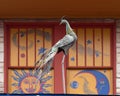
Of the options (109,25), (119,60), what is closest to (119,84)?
(119,60)

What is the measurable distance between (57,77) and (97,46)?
1.08 m

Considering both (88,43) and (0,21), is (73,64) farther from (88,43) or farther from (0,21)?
(0,21)

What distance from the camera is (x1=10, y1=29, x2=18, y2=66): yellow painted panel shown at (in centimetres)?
1190

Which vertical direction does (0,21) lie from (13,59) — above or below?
above

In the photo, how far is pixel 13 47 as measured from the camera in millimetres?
11922

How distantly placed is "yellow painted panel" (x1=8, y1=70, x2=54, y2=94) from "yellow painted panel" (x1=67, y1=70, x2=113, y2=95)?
422 millimetres

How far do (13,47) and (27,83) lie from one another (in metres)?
0.82

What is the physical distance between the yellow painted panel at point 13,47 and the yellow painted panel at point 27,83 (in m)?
0.21

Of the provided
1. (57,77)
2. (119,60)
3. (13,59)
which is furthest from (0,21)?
(119,60)

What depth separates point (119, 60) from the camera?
11812mm

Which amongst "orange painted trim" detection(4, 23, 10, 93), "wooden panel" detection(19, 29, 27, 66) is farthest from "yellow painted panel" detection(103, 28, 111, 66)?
"orange painted trim" detection(4, 23, 10, 93)

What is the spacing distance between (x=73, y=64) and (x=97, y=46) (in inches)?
25.2

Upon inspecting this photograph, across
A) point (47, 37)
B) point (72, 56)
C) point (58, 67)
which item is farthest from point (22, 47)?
point (72, 56)

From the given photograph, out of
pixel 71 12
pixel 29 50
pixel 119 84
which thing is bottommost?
pixel 119 84
